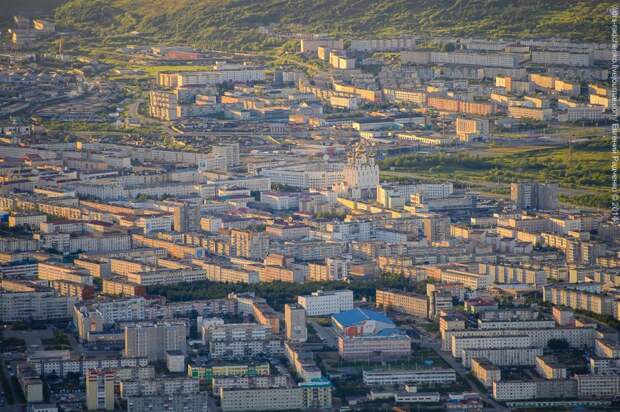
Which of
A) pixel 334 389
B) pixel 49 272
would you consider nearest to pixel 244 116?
pixel 49 272

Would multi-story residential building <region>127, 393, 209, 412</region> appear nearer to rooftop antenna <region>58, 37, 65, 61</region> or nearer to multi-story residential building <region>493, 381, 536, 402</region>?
multi-story residential building <region>493, 381, 536, 402</region>

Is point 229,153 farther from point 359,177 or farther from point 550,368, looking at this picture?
point 550,368

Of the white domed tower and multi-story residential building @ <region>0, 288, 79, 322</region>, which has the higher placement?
the white domed tower

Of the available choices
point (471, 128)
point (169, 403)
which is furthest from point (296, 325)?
point (471, 128)

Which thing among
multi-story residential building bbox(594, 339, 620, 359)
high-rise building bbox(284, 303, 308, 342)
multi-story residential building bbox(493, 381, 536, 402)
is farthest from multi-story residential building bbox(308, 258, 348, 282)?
multi-story residential building bbox(493, 381, 536, 402)

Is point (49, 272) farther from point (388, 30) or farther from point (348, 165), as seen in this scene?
point (388, 30)

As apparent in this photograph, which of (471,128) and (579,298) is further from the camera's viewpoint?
(471,128)

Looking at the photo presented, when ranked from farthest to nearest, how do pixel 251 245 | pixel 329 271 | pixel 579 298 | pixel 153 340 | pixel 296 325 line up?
pixel 251 245
pixel 329 271
pixel 579 298
pixel 296 325
pixel 153 340
